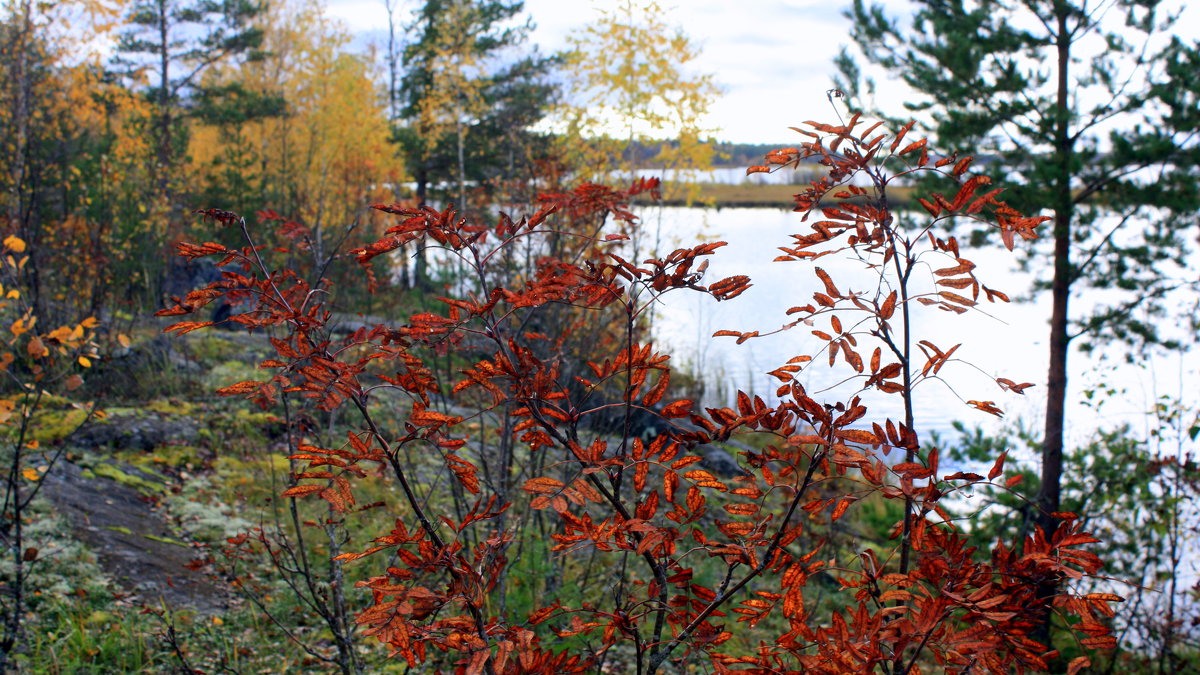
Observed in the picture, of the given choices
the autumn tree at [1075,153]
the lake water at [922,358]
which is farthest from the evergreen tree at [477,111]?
the autumn tree at [1075,153]

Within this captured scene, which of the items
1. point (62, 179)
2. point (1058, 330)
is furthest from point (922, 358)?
point (62, 179)

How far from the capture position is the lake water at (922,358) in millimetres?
6453

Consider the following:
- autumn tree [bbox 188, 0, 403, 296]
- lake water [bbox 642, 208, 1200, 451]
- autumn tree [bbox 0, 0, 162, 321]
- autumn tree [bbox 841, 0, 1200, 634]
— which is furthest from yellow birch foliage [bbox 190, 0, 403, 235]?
autumn tree [bbox 841, 0, 1200, 634]

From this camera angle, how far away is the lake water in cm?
645

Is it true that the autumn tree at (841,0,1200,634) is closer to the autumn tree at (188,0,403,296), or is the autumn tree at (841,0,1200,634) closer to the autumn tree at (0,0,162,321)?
the autumn tree at (0,0,162,321)

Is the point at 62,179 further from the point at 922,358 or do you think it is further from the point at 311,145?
the point at 922,358

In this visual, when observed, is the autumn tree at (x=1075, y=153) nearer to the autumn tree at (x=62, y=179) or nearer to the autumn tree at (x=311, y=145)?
the autumn tree at (x=62, y=179)

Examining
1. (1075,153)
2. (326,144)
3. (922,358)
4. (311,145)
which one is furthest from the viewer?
(326,144)

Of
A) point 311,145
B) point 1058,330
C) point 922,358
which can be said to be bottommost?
point 922,358

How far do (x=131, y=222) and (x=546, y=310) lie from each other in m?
5.92

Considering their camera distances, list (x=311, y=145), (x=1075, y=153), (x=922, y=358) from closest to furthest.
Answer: (x=1075, y=153) → (x=922, y=358) → (x=311, y=145)

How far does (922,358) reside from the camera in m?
8.68

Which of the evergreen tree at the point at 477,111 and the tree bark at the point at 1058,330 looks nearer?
the tree bark at the point at 1058,330

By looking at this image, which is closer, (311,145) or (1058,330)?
(1058,330)
